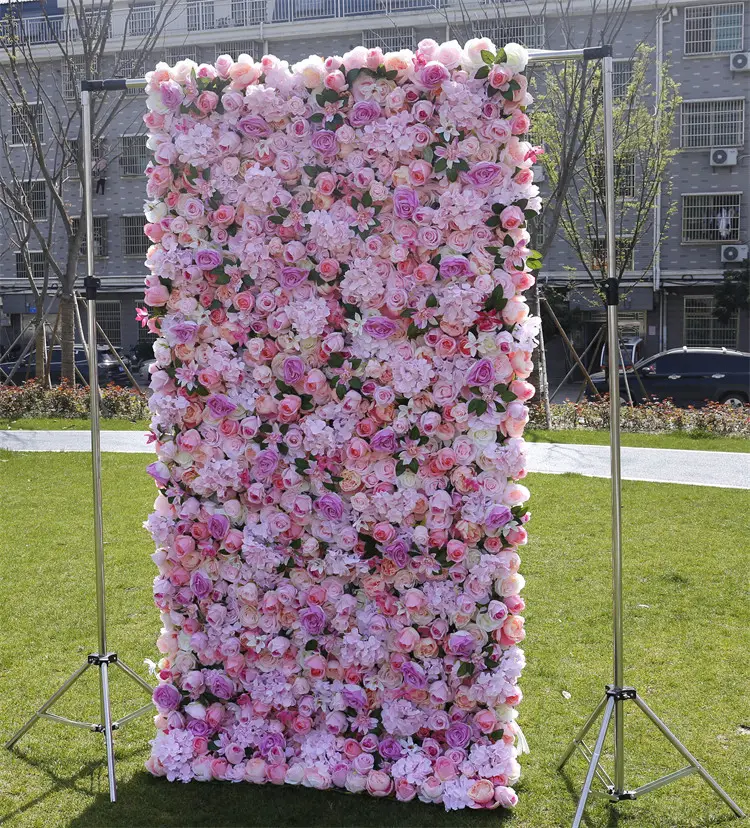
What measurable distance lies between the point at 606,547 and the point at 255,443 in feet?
14.9

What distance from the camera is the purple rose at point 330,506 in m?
3.86

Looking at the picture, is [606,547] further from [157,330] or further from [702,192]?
[702,192]

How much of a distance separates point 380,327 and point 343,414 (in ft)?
1.24

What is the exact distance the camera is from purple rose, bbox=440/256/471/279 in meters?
3.67

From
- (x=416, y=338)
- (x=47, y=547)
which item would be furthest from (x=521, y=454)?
(x=47, y=547)

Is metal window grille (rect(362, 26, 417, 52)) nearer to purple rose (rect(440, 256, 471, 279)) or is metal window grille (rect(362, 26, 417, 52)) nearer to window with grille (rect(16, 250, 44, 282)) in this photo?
window with grille (rect(16, 250, 44, 282))

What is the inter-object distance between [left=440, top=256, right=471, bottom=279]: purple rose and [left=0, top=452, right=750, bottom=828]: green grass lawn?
2.06 m

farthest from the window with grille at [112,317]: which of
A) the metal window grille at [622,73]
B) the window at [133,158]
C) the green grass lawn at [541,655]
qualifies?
the green grass lawn at [541,655]

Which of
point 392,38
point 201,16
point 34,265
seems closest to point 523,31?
point 392,38

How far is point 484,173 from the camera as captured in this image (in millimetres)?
3625

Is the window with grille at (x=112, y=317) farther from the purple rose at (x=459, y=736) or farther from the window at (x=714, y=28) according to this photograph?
the purple rose at (x=459, y=736)

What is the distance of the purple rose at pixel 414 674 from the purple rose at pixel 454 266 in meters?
1.51

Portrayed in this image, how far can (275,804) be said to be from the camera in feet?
12.6

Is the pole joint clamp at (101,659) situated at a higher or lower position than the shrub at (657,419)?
higher
